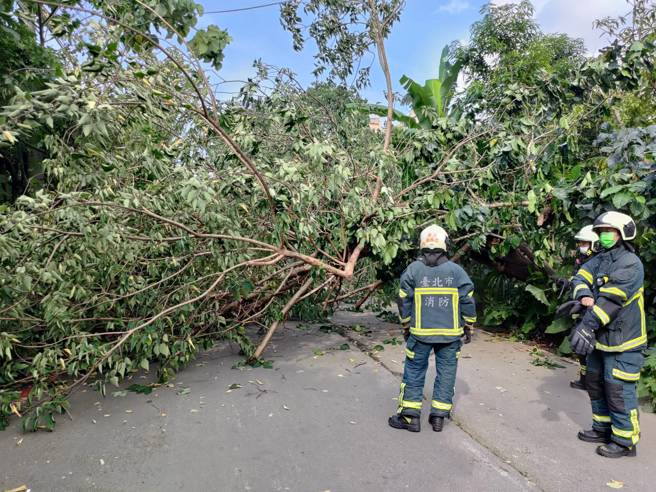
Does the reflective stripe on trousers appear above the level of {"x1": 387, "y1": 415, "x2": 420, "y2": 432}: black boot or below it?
above

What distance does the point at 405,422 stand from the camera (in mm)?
3865

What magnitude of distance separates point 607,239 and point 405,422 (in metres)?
2.08

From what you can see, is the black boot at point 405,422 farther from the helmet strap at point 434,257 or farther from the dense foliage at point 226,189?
the dense foliage at point 226,189

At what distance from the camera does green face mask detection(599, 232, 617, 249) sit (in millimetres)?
3385

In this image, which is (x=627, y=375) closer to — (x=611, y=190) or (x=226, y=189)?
(x=611, y=190)

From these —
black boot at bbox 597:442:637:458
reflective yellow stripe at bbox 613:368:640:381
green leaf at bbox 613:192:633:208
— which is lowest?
black boot at bbox 597:442:637:458

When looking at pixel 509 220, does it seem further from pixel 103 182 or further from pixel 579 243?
pixel 103 182

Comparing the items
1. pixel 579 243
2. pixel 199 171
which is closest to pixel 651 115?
pixel 579 243

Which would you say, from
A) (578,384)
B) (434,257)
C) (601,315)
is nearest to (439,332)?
(434,257)

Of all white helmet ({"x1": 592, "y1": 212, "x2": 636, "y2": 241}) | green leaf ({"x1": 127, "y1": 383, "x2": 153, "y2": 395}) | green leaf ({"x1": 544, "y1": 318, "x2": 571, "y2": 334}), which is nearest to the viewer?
white helmet ({"x1": 592, "y1": 212, "x2": 636, "y2": 241})

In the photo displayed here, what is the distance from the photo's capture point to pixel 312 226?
5.02 meters

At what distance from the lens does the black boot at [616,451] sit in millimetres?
3275

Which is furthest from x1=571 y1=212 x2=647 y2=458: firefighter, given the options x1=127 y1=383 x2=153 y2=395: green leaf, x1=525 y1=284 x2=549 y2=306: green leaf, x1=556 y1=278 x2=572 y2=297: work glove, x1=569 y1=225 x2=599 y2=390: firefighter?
x1=127 y1=383 x2=153 y2=395: green leaf

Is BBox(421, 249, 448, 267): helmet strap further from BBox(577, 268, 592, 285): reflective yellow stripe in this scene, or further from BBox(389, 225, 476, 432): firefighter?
BBox(577, 268, 592, 285): reflective yellow stripe
